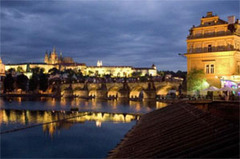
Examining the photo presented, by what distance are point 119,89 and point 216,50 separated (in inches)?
3437

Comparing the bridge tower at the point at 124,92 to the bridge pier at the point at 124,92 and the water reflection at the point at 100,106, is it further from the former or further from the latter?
the water reflection at the point at 100,106

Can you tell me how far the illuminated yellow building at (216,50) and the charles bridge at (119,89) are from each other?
63860 mm

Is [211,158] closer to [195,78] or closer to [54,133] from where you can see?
[54,133]

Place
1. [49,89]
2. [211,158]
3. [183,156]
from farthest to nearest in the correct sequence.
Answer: [49,89] < [183,156] < [211,158]

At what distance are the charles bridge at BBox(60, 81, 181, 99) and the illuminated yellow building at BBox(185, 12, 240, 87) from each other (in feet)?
210

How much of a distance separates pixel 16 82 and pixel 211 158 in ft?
567

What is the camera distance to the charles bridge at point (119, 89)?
11590 cm

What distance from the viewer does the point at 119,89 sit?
13275 centimetres

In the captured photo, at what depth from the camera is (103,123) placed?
4497 cm

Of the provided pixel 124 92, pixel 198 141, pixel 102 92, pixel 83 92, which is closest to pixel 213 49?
pixel 198 141

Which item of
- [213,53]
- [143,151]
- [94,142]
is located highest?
[213,53]

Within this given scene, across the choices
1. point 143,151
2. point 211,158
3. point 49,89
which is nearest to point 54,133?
point 143,151

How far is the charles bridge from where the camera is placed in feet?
380

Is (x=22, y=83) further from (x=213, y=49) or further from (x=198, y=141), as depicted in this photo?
(x=198, y=141)
